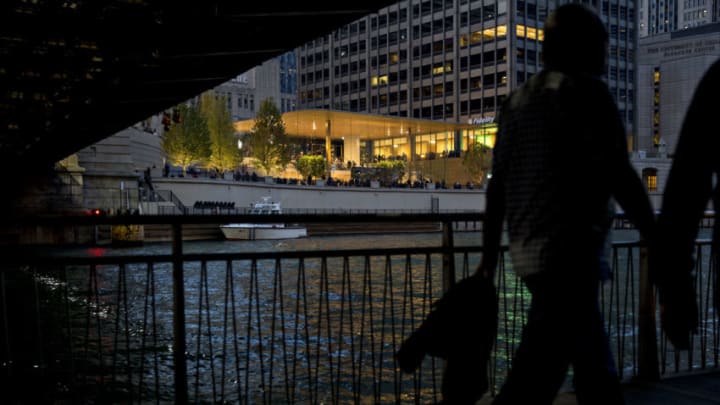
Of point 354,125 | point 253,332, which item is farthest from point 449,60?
point 253,332

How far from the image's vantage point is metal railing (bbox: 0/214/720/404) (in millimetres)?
4734

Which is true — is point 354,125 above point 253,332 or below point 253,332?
above

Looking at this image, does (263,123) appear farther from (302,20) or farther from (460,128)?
(302,20)

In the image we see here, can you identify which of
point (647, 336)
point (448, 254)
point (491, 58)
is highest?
point (491, 58)

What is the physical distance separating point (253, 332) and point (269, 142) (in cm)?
6247

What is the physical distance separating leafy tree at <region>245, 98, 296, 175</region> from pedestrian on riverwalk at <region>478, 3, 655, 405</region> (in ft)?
243

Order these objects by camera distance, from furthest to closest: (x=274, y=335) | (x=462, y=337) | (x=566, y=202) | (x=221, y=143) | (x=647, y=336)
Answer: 1. (x=221, y=143)
2. (x=274, y=335)
3. (x=647, y=336)
4. (x=462, y=337)
5. (x=566, y=202)

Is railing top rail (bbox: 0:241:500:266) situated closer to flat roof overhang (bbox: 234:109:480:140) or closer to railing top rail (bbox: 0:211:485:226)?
railing top rail (bbox: 0:211:485:226)

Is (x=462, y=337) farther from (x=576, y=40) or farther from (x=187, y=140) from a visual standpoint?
(x=187, y=140)

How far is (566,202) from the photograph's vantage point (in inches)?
104

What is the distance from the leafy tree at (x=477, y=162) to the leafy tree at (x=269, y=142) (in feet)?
83.2

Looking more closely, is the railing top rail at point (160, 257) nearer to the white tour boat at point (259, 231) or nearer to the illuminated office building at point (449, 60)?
the white tour boat at point (259, 231)

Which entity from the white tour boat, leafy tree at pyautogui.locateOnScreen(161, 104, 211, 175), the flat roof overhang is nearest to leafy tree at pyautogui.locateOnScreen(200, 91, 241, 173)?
leafy tree at pyautogui.locateOnScreen(161, 104, 211, 175)

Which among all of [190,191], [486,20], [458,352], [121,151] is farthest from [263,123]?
[458,352]
